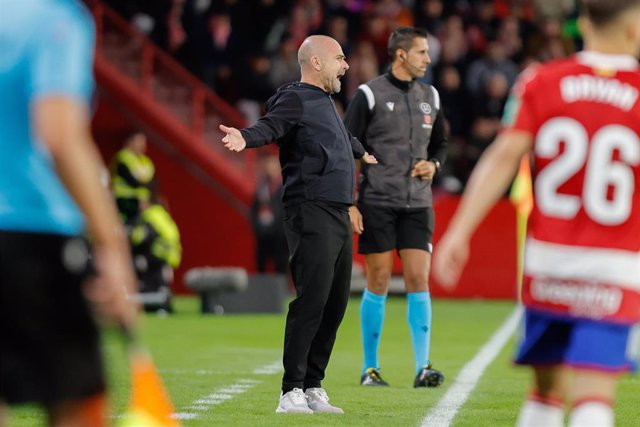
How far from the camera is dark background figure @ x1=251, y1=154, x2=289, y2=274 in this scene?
2212 cm

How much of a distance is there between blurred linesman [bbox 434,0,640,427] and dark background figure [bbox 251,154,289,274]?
56.5 feet

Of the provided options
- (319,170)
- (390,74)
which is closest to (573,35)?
(390,74)

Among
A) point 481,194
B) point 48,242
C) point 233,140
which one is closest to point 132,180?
point 233,140

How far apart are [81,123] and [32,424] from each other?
4277 mm

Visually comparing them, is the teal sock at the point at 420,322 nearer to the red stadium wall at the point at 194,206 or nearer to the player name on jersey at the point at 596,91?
the player name on jersey at the point at 596,91

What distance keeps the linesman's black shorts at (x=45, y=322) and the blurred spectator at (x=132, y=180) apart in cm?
1422

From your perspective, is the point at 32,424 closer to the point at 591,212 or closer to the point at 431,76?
the point at 591,212

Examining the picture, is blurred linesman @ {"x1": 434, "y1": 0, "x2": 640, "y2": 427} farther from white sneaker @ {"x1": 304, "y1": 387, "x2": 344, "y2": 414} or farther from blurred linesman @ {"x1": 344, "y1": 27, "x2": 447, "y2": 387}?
blurred linesman @ {"x1": 344, "y1": 27, "x2": 447, "y2": 387}

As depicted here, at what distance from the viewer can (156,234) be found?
18031mm

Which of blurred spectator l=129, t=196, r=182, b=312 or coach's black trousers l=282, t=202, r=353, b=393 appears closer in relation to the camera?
coach's black trousers l=282, t=202, r=353, b=393

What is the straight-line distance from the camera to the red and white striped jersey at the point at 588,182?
4703 mm

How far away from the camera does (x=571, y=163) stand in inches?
185

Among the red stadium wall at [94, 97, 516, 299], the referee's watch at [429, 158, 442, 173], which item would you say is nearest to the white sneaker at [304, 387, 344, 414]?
the referee's watch at [429, 158, 442, 173]

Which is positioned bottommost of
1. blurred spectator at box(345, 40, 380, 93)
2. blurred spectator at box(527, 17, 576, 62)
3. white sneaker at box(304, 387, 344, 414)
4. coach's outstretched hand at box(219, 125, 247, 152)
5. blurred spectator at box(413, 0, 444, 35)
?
white sneaker at box(304, 387, 344, 414)
